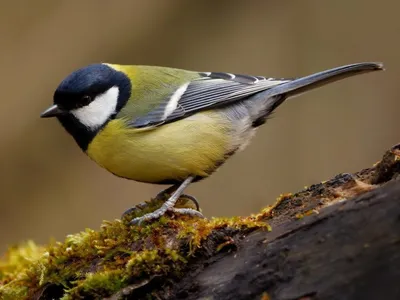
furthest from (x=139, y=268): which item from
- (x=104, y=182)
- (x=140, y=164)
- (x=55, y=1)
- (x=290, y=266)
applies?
(x=55, y=1)

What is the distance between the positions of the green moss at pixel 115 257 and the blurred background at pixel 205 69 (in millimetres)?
3115

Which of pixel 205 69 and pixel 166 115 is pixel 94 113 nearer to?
pixel 166 115

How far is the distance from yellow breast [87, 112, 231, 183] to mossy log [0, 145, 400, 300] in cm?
34

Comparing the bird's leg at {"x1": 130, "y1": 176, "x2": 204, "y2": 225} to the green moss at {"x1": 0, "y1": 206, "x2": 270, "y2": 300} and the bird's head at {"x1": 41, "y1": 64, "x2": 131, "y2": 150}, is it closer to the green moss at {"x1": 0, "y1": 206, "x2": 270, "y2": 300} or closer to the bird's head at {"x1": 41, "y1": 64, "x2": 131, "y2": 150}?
the green moss at {"x1": 0, "y1": 206, "x2": 270, "y2": 300}

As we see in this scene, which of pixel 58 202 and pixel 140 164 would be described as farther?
pixel 58 202

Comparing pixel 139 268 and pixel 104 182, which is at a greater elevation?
pixel 139 268

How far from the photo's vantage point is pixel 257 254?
186 centimetres

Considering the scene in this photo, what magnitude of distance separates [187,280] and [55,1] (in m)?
4.39

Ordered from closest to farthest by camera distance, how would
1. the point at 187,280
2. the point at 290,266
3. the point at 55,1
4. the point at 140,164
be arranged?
the point at 290,266
the point at 187,280
the point at 140,164
the point at 55,1

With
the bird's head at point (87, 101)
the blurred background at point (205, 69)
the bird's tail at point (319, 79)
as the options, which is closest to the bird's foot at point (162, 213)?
the bird's head at point (87, 101)

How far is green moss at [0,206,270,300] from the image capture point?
1.99 metres

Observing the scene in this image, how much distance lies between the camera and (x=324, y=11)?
5723mm

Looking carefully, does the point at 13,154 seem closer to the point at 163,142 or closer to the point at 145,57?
the point at 145,57

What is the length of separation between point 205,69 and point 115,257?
13.2ft
